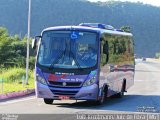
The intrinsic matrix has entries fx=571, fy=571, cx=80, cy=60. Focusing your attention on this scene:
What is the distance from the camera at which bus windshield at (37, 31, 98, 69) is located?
18.7 meters

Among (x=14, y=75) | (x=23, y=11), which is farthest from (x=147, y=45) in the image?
(x=14, y=75)

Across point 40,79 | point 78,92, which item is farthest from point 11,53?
point 78,92

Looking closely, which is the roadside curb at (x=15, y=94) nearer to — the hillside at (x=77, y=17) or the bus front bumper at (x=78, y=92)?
the bus front bumper at (x=78, y=92)

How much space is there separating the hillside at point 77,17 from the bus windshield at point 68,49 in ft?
412

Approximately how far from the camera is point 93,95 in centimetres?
1850

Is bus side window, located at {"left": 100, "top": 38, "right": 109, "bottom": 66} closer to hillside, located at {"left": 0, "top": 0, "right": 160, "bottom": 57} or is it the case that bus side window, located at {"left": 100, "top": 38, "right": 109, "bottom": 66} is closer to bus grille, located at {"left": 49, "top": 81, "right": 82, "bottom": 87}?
bus grille, located at {"left": 49, "top": 81, "right": 82, "bottom": 87}

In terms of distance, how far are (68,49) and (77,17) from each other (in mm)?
148977

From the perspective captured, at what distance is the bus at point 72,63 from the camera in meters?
18.4

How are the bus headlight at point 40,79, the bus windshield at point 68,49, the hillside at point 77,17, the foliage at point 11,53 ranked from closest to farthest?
the bus headlight at point 40,79, the bus windshield at point 68,49, the foliage at point 11,53, the hillside at point 77,17

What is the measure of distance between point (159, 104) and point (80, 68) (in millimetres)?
3961

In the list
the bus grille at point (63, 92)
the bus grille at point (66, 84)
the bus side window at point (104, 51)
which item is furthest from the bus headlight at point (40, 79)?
the bus side window at point (104, 51)

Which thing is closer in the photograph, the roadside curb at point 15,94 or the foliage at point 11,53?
the roadside curb at point 15,94

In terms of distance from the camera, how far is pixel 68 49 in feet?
62.0

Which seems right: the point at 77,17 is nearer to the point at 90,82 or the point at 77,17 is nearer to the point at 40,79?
the point at 40,79
